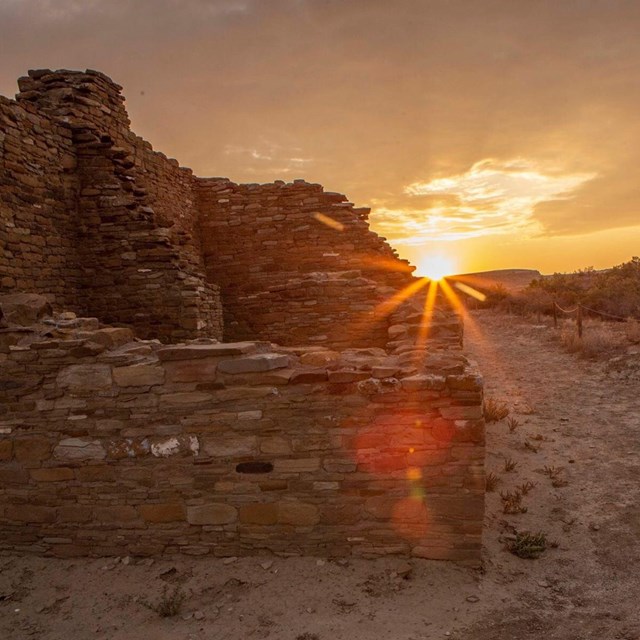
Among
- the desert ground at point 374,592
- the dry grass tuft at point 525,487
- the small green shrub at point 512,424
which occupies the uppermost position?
the small green shrub at point 512,424

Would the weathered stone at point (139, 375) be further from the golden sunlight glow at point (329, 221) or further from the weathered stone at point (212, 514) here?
the golden sunlight glow at point (329, 221)

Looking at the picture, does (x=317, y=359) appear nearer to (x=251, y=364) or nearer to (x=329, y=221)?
(x=251, y=364)

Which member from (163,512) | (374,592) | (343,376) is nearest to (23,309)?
(163,512)

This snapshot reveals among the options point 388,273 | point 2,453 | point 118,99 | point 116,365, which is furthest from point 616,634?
point 118,99

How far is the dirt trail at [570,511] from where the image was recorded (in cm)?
362

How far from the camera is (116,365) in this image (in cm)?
423

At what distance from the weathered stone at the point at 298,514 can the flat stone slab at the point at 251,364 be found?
1.19m

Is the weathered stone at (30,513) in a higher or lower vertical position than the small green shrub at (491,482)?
higher

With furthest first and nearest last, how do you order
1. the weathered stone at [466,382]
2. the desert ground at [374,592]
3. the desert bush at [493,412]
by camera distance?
the desert bush at [493,412], the weathered stone at [466,382], the desert ground at [374,592]

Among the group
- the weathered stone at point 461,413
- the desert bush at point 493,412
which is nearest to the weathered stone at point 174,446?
the weathered stone at point 461,413

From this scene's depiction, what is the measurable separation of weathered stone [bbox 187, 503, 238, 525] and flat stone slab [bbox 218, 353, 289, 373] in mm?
1216

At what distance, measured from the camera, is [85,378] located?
424 centimetres

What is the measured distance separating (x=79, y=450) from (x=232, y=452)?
1.38 metres

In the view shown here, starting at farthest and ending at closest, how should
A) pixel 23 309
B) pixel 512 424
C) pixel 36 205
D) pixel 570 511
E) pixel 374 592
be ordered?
pixel 512 424 < pixel 36 205 < pixel 570 511 < pixel 23 309 < pixel 374 592
